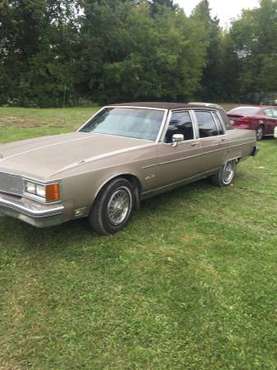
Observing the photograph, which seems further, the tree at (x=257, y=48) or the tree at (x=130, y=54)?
the tree at (x=257, y=48)

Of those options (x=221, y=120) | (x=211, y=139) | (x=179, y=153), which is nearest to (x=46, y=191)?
(x=179, y=153)

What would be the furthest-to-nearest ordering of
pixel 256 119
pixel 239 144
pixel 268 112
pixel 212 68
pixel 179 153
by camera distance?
pixel 212 68
pixel 268 112
pixel 256 119
pixel 239 144
pixel 179 153

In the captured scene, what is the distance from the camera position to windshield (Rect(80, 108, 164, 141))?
483cm

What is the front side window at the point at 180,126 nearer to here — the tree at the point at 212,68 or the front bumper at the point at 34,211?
the front bumper at the point at 34,211

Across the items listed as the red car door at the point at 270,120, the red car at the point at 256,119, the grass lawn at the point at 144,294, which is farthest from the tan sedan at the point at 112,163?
the red car door at the point at 270,120

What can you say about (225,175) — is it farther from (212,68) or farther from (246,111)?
(212,68)

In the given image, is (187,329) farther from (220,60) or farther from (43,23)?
(220,60)

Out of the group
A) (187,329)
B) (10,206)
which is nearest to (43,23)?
(10,206)

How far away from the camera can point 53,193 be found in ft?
11.3

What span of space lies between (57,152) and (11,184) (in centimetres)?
66

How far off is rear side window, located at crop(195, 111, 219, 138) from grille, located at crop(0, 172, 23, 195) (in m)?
3.02

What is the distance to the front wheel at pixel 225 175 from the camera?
20.7ft

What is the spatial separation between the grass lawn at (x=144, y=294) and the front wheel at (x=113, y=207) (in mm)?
138

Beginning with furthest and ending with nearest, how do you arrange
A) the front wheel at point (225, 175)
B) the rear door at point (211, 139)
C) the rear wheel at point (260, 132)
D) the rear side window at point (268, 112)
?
the rear side window at point (268, 112), the rear wheel at point (260, 132), the front wheel at point (225, 175), the rear door at point (211, 139)
